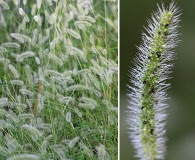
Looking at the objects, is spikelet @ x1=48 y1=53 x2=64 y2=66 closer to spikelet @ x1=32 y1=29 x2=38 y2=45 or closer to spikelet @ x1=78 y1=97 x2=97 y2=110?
spikelet @ x1=32 y1=29 x2=38 y2=45

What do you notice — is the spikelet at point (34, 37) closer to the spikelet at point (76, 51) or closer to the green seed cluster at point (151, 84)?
the spikelet at point (76, 51)

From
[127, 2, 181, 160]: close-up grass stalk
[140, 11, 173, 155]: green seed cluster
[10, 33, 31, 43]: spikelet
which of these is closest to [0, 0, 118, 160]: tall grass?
[10, 33, 31, 43]: spikelet

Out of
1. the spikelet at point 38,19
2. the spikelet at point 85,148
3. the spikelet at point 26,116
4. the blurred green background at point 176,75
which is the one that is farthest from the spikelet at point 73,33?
the spikelet at point 85,148

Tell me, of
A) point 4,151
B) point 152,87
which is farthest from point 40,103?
point 152,87

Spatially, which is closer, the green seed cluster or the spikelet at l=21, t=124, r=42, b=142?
the green seed cluster

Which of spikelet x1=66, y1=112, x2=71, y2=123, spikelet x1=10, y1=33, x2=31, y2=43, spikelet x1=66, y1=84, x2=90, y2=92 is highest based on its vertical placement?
spikelet x1=10, y1=33, x2=31, y2=43

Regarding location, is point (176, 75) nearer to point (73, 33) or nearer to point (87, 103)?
point (87, 103)

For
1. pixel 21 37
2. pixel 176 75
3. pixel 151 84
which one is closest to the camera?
pixel 151 84
